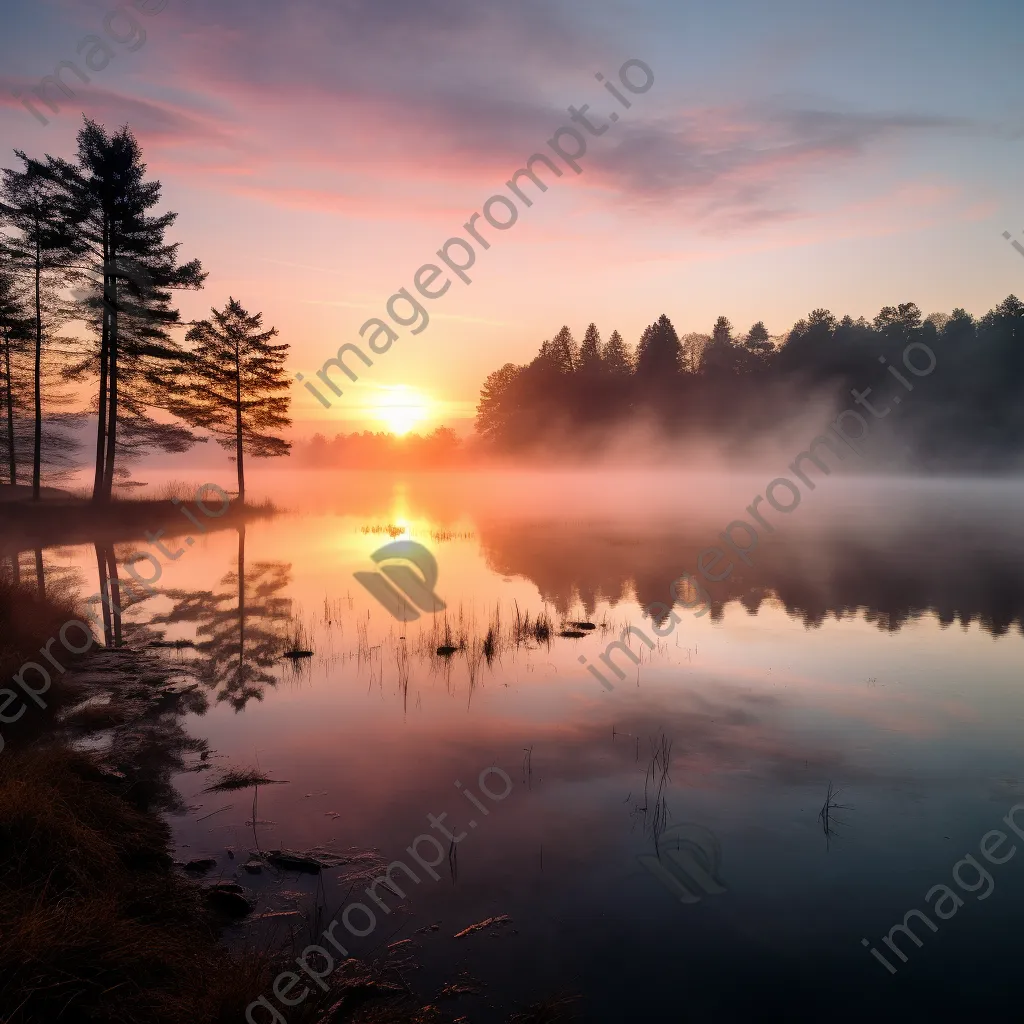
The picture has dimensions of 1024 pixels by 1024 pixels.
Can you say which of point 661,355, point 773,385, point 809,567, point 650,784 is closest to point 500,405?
point 661,355

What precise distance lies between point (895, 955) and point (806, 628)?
12035mm

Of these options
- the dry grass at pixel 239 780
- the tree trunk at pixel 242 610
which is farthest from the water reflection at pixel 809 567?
the dry grass at pixel 239 780

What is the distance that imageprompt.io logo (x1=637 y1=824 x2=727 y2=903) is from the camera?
6.47m

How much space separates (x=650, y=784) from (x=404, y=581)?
52.7 feet

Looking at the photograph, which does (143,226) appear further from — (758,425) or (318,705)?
(758,425)

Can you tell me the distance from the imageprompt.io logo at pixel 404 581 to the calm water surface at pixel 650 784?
77cm

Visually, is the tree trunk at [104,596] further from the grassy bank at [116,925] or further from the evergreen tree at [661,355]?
the evergreen tree at [661,355]

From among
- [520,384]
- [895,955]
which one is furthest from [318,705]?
[520,384]

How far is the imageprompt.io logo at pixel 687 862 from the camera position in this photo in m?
6.47

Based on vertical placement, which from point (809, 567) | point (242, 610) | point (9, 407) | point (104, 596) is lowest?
point (242, 610)

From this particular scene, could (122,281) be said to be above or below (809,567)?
above

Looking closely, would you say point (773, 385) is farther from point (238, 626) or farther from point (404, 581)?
point (238, 626)

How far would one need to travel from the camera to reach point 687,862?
687cm

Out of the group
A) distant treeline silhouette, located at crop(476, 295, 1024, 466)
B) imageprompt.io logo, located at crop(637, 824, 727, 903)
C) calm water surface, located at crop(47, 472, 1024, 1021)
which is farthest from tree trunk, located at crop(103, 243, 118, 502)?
distant treeline silhouette, located at crop(476, 295, 1024, 466)
